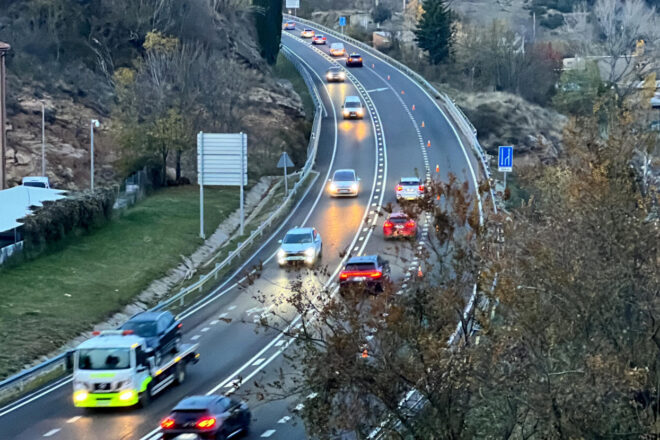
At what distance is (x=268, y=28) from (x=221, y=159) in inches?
1687

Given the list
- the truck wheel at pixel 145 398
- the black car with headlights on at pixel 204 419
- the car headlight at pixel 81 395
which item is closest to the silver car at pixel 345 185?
the truck wheel at pixel 145 398

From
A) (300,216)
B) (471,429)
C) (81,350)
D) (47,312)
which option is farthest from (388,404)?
(300,216)

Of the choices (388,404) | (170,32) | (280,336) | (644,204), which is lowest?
(280,336)

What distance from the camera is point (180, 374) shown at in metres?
28.0

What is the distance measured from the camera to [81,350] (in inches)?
995

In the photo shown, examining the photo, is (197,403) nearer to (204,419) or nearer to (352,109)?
(204,419)

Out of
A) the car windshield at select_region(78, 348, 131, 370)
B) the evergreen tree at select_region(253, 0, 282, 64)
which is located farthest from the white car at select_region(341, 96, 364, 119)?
the car windshield at select_region(78, 348, 131, 370)

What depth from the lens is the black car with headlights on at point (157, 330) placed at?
26.7 meters

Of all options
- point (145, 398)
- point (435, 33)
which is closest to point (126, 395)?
point (145, 398)

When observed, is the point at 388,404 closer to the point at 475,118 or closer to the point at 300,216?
the point at 300,216

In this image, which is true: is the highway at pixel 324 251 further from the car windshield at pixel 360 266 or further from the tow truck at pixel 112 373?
the car windshield at pixel 360 266

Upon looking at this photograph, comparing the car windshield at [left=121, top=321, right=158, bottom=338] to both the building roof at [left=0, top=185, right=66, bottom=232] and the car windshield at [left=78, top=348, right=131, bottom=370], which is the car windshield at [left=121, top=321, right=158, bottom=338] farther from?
the building roof at [left=0, top=185, right=66, bottom=232]

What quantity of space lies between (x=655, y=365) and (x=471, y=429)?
136 inches

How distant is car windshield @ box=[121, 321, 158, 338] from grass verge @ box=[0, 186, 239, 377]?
5.28 meters
